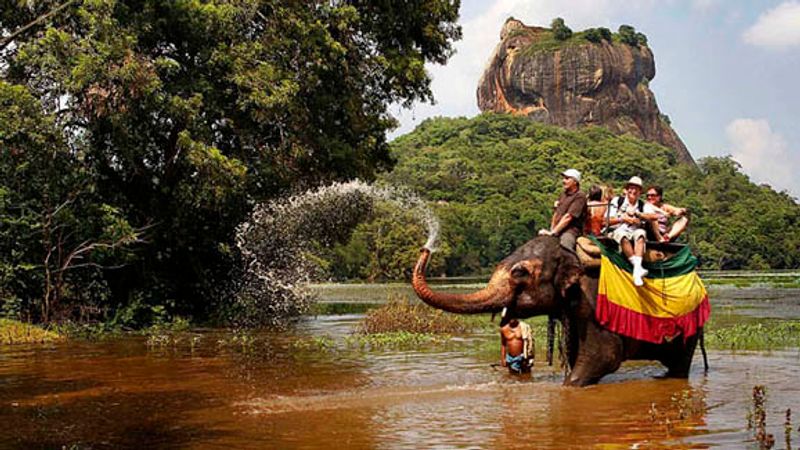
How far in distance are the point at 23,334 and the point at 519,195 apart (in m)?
75.6

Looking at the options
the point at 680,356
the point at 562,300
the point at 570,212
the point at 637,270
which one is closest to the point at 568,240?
the point at 570,212

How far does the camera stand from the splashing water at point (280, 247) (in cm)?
2307

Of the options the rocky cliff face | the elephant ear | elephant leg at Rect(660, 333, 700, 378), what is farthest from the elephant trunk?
the rocky cliff face

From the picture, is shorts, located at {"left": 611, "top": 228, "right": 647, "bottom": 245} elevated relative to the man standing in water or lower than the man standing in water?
elevated

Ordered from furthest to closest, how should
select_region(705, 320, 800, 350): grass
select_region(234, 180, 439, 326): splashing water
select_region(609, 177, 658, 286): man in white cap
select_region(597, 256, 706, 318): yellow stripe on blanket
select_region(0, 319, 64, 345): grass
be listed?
select_region(234, 180, 439, 326): splashing water < select_region(0, 319, 64, 345): grass < select_region(705, 320, 800, 350): grass < select_region(609, 177, 658, 286): man in white cap < select_region(597, 256, 706, 318): yellow stripe on blanket

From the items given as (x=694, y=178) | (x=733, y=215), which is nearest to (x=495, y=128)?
(x=694, y=178)

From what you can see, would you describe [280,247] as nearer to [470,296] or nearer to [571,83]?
[470,296]

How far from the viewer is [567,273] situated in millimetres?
10711

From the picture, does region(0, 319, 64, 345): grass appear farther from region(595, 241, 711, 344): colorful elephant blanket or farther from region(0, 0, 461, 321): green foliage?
region(595, 241, 711, 344): colorful elephant blanket

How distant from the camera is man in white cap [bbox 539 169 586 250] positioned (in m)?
10.9

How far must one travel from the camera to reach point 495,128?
419ft

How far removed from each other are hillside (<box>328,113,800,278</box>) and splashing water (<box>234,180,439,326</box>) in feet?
113

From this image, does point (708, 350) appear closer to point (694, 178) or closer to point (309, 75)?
point (309, 75)

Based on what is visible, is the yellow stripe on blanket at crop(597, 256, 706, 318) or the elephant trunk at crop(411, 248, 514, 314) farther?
the yellow stripe on blanket at crop(597, 256, 706, 318)
